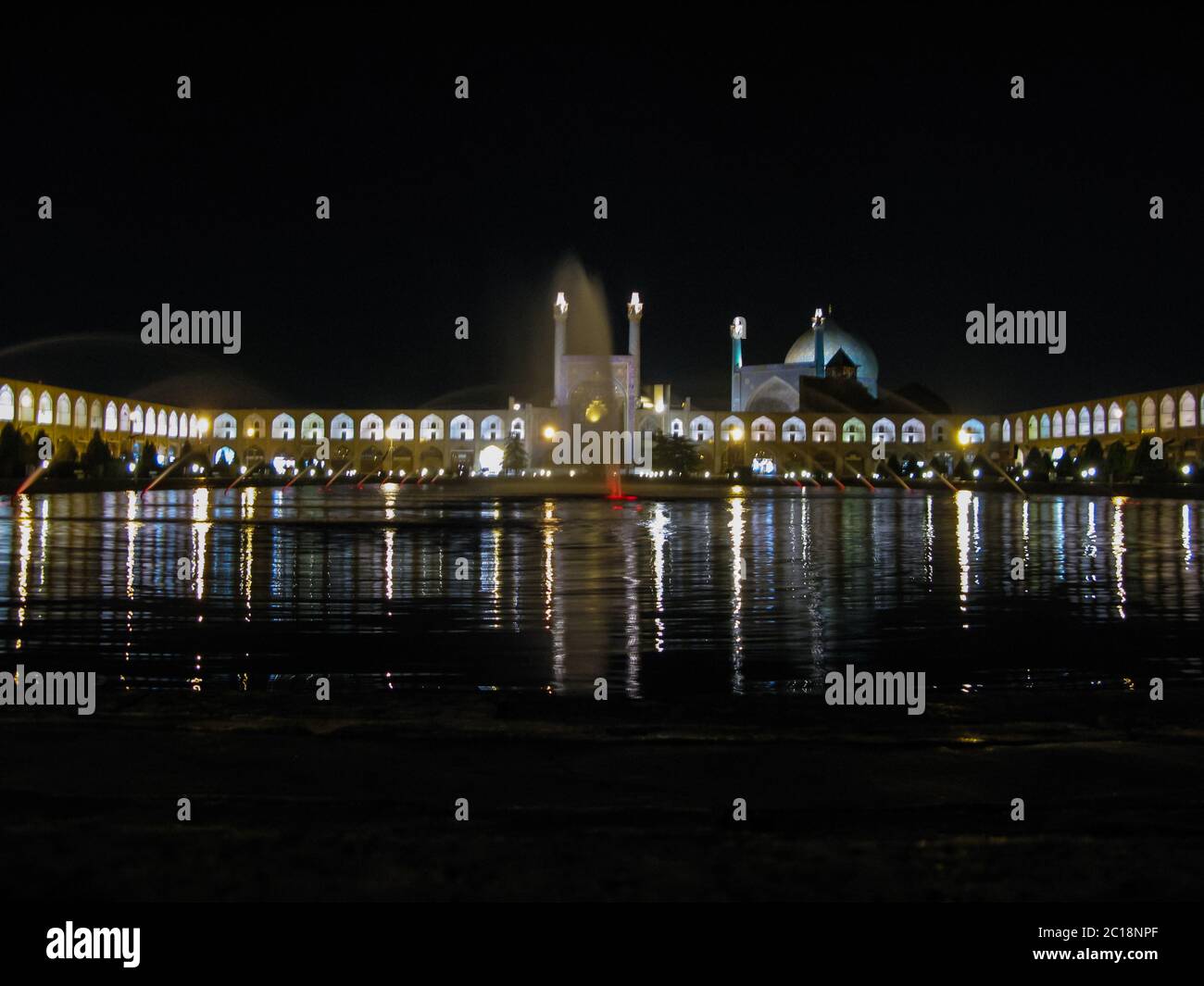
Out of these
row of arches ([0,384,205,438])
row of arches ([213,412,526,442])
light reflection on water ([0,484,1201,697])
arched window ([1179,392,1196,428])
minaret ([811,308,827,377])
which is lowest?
light reflection on water ([0,484,1201,697])

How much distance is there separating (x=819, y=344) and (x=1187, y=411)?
30.8 m

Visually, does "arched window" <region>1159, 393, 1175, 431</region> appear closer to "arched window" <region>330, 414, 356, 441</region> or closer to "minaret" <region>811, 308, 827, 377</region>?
"minaret" <region>811, 308, 827, 377</region>

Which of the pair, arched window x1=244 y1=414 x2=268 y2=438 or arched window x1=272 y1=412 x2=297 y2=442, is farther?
arched window x1=272 y1=412 x2=297 y2=442

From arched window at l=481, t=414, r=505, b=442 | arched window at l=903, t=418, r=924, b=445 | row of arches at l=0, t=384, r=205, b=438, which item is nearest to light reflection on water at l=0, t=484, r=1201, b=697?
row of arches at l=0, t=384, r=205, b=438

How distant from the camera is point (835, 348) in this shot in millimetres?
88250

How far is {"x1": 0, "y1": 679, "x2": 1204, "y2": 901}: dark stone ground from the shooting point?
2.87 metres

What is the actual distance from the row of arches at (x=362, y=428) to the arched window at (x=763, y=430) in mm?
17158

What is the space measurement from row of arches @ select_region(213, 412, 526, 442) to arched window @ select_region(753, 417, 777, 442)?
17158 mm

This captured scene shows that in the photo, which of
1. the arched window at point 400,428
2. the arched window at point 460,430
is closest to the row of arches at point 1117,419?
the arched window at point 460,430

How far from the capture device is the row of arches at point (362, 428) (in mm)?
86062

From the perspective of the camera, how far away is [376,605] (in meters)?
8.45

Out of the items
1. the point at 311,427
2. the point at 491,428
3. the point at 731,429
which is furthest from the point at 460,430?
the point at 731,429
